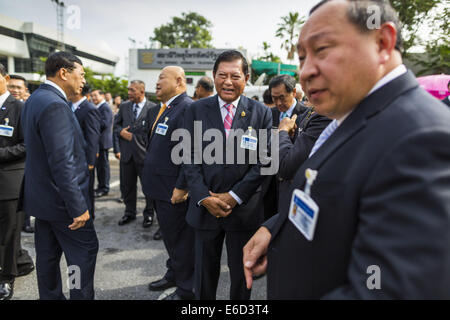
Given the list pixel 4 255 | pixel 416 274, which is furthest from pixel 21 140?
pixel 416 274

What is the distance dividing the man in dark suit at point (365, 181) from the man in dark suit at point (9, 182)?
2907 millimetres

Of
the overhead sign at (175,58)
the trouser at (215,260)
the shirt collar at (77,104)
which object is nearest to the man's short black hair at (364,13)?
the trouser at (215,260)

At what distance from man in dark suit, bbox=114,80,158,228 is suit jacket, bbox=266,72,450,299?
151 inches

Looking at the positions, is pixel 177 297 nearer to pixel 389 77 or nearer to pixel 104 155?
pixel 389 77

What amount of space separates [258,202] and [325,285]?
1.49 m

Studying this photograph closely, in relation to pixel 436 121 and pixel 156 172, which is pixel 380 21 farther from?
pixel 156 172

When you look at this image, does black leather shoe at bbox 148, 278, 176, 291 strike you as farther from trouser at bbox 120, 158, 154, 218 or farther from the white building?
the white building

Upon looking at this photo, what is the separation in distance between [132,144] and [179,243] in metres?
2.46

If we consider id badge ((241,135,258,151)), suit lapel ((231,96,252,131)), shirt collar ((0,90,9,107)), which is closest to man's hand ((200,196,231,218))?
id badge ((241,135,258,151))

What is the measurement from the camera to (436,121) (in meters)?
0.65

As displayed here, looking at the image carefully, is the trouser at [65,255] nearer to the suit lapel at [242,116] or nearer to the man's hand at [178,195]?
the man's hand at [178,195]

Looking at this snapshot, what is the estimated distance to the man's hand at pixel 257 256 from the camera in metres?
1.25

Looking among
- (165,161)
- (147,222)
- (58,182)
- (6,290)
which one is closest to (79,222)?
(58,182)
